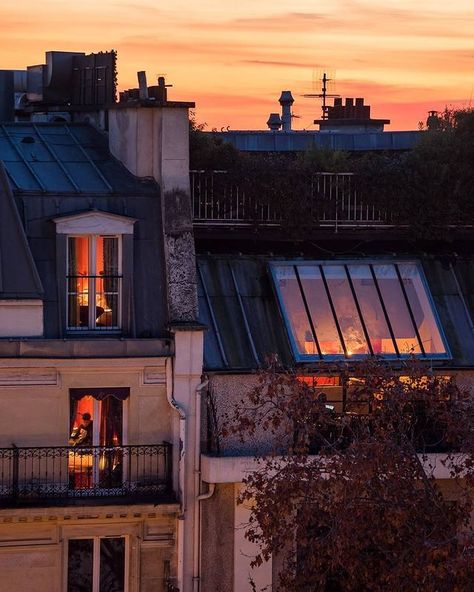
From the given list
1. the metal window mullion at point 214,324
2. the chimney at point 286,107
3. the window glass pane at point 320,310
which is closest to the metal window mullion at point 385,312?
the window glass pane at point 320,310

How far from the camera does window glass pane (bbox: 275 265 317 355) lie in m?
39.9

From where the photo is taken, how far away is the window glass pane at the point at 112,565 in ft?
127

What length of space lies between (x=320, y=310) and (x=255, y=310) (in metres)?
1.30

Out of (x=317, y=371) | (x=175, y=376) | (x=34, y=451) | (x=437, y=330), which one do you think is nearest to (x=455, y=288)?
(x=437, y=330)

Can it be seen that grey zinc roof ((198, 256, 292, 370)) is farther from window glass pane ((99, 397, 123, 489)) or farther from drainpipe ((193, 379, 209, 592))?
window glass pane ((99, 397, 123, 489))

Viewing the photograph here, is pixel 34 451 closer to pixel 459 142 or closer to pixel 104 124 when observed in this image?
pixel 104 124

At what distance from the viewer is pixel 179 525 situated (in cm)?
3834

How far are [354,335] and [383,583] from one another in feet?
29.0

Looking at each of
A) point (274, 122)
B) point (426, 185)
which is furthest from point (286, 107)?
point (426, 185)

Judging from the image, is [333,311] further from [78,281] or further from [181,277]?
[78,281]

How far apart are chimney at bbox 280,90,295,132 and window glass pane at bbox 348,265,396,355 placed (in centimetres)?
2196

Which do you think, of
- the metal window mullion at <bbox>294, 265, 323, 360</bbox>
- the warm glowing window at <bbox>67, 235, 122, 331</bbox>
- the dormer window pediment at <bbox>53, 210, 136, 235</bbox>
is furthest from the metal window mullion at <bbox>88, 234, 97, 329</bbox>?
the metal window mullion at <bbox>294, 265, 323, 360</bbox>

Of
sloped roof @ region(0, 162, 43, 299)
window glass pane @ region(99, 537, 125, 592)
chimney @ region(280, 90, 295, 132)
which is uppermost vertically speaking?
chimney @ region(280, 90, 295, 132)

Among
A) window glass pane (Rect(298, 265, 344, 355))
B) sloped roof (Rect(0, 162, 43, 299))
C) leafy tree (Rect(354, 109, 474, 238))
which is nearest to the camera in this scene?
sloped roof (Rect(0, 162, 43, 299))
